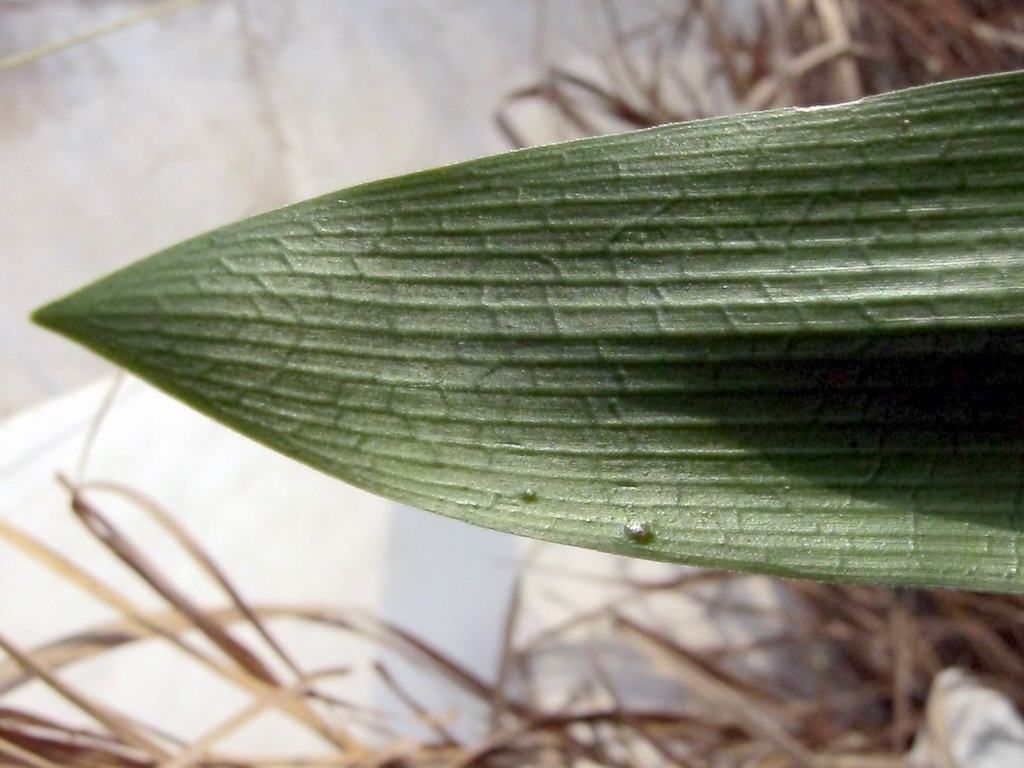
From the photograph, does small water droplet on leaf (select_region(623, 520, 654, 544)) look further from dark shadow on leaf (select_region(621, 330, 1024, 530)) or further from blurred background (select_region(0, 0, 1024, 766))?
blurred background (select_region(0, 0, 1024, 766))

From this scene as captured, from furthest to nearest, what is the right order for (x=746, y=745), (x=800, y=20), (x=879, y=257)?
(x=800, y=20) → (x=746, y=745) → (x=879, y=257)

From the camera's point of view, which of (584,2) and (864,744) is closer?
(864,744)

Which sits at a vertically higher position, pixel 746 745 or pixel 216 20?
pixel 216 20

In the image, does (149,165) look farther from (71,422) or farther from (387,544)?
(387,544)

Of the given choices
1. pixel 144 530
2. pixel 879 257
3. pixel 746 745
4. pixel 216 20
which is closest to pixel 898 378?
pixel 879 257

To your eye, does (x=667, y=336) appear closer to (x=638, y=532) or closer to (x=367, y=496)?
(x=638, y=532)

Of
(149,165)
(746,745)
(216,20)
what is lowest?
(746,745)

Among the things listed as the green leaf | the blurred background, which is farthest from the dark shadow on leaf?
the blurred background

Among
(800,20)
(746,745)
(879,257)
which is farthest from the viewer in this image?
(800,20)
